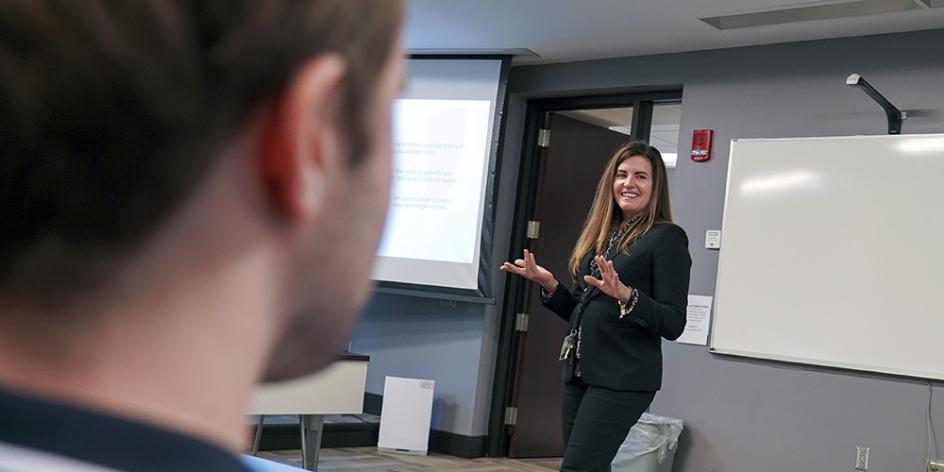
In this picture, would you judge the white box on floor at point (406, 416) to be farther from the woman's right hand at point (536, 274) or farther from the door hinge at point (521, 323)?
the woman's right hand at point (536, 274)

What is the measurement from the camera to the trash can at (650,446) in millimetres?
4246

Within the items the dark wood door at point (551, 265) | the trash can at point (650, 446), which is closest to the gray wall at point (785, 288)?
the trash can at point (650, 446)

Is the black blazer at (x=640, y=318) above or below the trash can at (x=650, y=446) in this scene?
above

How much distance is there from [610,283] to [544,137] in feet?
11.0

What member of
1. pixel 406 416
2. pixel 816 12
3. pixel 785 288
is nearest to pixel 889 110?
pixel 816 12

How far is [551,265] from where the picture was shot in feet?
18.5

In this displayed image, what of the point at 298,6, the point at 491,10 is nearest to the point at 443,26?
the point at 491,10

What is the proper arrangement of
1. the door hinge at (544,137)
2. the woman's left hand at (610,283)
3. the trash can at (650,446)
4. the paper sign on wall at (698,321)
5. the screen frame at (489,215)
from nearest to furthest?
1. the woman's left hand at (610,283)
2. the trash can at (650,446)
3. the paper sign on wall at (698,321)
4. the screen frame at (489,215)
5. the door hinge at (544,137)

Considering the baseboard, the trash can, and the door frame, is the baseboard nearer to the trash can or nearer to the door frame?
the door frame

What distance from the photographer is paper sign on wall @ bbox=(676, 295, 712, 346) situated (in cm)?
453

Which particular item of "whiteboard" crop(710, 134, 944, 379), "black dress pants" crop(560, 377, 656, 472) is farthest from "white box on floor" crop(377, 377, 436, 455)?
"black dress pants" crop(560, 377, 656, 472)

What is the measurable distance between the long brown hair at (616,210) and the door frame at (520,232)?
102 inches

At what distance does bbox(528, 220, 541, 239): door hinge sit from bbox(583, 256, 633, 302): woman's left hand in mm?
3180

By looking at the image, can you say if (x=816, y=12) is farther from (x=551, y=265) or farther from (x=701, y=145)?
(x=551, y=265)
